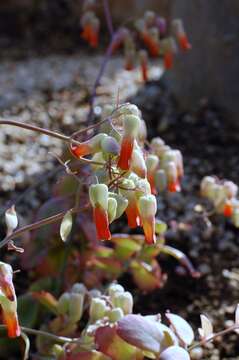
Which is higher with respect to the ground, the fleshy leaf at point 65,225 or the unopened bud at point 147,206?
the unopened bud at point 147,206

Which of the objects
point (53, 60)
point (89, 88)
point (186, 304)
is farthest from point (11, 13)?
point (186, 304)

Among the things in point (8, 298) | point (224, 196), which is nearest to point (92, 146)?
point (8, 298)

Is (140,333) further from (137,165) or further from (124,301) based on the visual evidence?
(137,165)

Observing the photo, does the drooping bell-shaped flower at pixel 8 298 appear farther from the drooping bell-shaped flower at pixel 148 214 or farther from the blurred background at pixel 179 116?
the blurred background at pixel 179 116

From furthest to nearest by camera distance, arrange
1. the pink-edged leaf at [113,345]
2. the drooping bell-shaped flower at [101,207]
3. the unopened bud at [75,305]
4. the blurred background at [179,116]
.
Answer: the blurred background at [179,116]
the unopened bud at [75,305]
the pink-edged leaf at [113,345]
the drooping bell-shaped flower at [101,207]

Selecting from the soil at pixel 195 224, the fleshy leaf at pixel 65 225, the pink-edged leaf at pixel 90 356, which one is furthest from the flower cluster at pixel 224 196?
the fleshy leaf at pixel 65 225

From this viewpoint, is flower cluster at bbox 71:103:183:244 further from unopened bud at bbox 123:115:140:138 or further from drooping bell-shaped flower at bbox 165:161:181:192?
drooping bell-shaped flower at bbox 165:161:181:192
